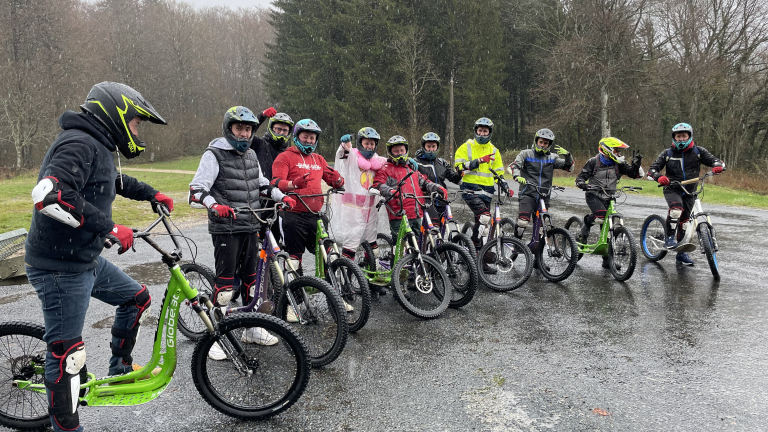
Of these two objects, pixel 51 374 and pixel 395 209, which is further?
pixel 395 209

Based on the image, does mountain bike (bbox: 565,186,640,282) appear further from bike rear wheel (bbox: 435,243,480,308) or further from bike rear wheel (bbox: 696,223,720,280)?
bike rear wheel (bbox: 435,243,480,308)

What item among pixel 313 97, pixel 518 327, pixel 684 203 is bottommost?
pixel 518 327

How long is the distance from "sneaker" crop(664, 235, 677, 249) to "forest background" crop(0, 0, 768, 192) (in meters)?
16.5

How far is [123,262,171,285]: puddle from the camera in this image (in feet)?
23.0

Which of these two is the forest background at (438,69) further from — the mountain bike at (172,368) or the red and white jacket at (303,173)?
the mountain bike at (172,368)

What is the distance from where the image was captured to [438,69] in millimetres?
39156

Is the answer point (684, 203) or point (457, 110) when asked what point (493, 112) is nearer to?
point (457, 110)

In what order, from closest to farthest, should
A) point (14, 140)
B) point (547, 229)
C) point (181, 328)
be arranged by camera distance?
point (181, 328) < point (547, 229) < point (14, 140)

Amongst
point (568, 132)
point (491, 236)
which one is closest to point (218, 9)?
point (568, 132)

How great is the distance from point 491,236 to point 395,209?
1.69 meters

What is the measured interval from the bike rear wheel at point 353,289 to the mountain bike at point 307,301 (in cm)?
45

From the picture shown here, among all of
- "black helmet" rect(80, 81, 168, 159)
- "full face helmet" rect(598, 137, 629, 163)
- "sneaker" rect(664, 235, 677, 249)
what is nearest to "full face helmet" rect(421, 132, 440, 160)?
"full face helmet" rect(598, 137, 629, 163)

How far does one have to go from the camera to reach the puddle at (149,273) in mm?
6996

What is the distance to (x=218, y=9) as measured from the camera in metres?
61.6
